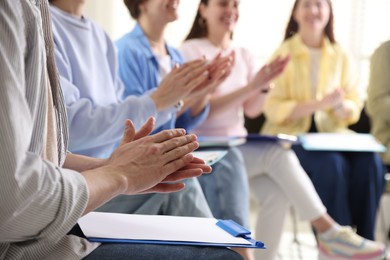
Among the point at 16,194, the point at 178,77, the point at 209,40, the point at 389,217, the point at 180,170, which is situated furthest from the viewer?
the point at 389,217

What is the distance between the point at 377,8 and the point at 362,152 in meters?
1.82

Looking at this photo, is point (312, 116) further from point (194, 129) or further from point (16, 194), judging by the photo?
point (16, 194)

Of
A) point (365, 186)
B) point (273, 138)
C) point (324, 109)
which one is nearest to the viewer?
point (273, 138)

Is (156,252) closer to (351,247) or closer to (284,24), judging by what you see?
(351,247)

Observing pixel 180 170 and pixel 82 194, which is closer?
pixel 82 194

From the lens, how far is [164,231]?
1.10 meters

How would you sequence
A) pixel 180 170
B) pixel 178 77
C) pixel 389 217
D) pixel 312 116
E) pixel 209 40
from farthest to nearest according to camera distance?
pixel 389 217, pixel 312 116, pixel 209 40, pixel 178 77, pixel 180 170

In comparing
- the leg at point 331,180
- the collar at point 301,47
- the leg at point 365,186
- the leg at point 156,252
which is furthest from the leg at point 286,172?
the leg at point 156,252

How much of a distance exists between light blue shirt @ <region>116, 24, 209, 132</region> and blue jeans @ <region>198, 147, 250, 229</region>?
238 millimetres

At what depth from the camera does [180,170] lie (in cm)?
114

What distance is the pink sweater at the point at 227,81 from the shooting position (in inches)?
112

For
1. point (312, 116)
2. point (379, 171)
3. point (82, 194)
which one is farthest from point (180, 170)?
point (312, 116)

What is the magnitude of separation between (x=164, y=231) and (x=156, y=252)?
0.26ft

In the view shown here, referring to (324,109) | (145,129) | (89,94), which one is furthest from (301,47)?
(145,129)
